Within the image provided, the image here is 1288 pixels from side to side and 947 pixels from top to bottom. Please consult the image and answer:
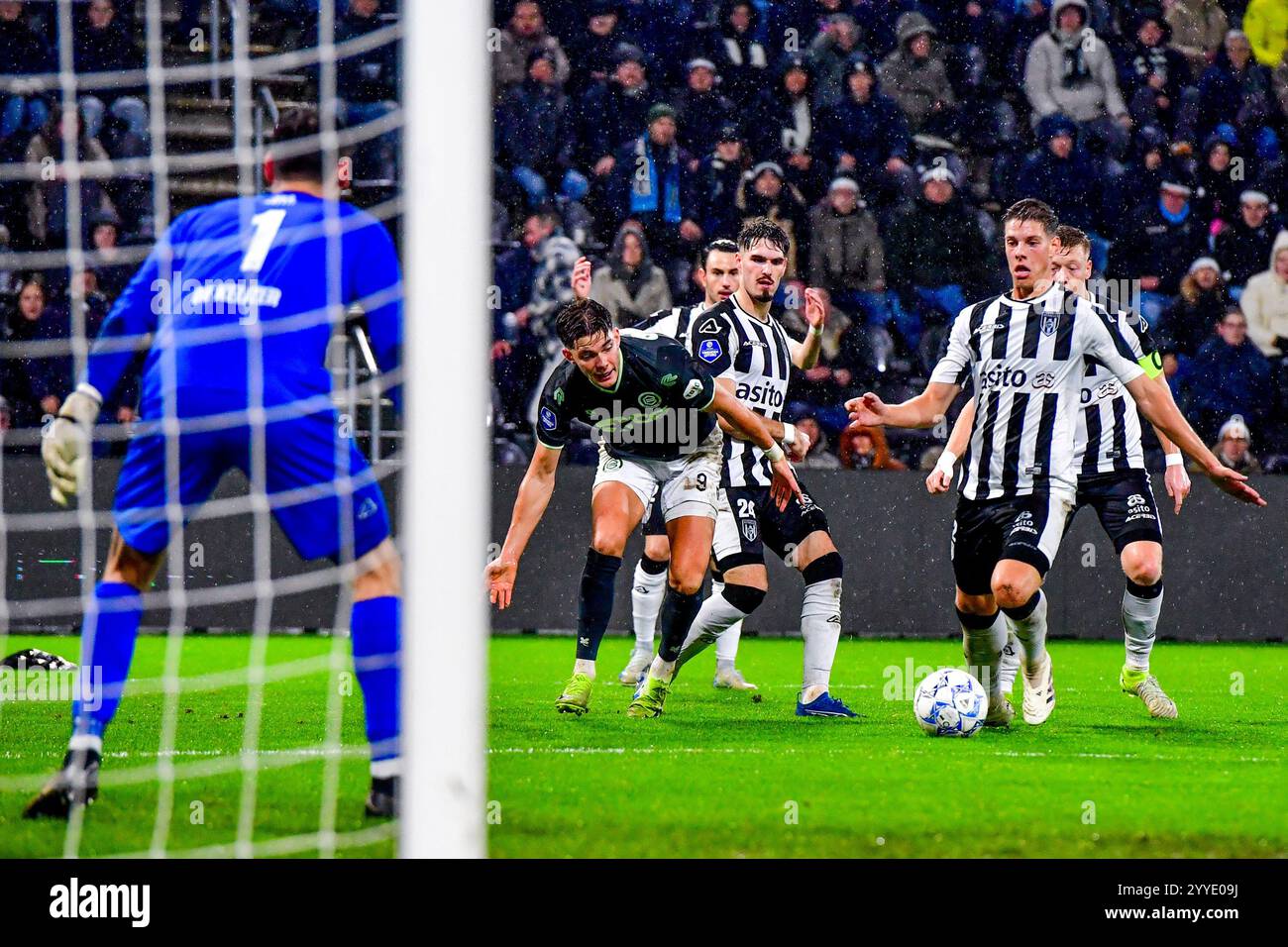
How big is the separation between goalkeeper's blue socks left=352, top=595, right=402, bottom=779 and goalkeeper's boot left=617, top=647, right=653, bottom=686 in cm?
402

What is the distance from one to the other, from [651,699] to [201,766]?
2.17 meters

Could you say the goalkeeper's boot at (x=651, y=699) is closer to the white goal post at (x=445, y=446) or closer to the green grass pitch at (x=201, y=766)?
the green grass pitch at (x=201, y=766)

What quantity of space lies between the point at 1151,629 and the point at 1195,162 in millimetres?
6806

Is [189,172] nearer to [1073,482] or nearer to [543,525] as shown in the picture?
[543,525]

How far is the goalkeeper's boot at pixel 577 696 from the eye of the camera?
6.82m

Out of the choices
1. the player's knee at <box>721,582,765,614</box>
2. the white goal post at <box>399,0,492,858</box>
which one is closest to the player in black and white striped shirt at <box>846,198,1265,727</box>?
the player's knee at <box>721,582,765,614</box>

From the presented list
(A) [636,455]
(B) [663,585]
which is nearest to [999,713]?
(A) [636,455]

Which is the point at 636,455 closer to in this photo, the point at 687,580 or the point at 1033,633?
the point at 687,580

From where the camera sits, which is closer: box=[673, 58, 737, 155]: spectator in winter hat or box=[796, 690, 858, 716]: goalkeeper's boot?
box=[796, 690, 858, 716]: goalkeeper's boot

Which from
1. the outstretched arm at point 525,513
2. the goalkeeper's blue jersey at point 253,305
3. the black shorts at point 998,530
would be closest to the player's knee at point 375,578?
the goalkeeper's blue jersey at point 253,305

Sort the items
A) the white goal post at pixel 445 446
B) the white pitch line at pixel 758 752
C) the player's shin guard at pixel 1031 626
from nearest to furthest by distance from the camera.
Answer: the white goal post at pixel 445 446, the white pitch line at pixel 758 752, the player's shin guard at pixel 1031 626

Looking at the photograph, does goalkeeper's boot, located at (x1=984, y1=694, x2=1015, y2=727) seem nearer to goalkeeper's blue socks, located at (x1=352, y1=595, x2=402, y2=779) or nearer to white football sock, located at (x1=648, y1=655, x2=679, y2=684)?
white football sock, located at (x1=648, y1=655, x2=679, y2=684)

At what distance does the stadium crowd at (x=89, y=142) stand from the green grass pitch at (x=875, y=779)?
4936 millimetres

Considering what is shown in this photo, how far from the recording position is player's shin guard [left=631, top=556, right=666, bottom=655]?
8.59 metres
